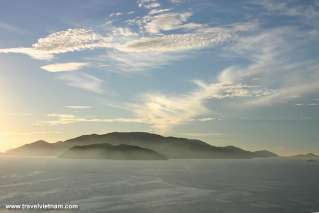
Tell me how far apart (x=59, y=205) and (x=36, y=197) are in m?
14.1

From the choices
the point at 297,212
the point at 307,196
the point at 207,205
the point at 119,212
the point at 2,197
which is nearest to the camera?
the point at 119,212

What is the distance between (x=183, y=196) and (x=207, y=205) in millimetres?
11801

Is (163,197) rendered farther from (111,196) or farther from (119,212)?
(119,212)

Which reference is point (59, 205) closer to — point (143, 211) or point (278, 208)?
point (143, 211)

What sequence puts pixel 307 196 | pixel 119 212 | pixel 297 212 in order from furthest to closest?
pixel 307 196, pixel 297 212, pixel 119 212

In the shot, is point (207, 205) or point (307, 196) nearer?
point (207, 205)

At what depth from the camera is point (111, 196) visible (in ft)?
259

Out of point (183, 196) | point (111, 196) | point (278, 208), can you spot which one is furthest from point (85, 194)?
point (278, 208)

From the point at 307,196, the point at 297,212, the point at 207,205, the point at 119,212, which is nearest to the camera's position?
the point at 119,212

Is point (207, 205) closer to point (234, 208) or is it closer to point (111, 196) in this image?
point (234, 208)

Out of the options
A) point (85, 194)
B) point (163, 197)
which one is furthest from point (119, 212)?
point (85, 194)

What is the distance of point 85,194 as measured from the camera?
271ft

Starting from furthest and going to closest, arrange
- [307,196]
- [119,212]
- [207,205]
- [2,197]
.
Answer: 1. [307,196]
2. [2,197]
3. [207,205]
4. [119,212]

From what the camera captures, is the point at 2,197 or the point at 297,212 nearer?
the point at 297,212
